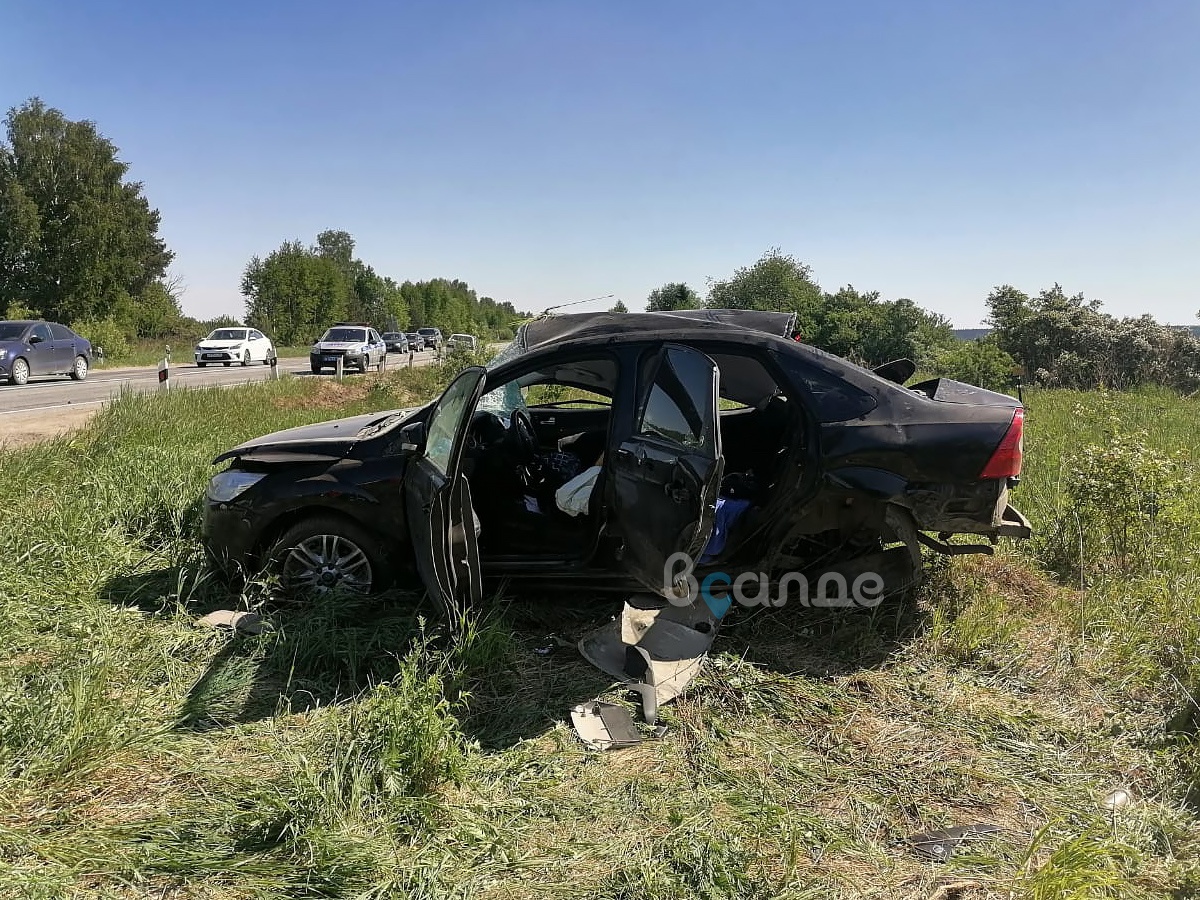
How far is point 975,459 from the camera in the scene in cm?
342

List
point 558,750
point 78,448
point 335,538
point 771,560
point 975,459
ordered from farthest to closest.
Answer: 1. point 78,448
2. point 335,538
3. point 771,560
4. point 975,459
5. point 558,750

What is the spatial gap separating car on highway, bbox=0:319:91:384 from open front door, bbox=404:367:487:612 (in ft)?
63.3

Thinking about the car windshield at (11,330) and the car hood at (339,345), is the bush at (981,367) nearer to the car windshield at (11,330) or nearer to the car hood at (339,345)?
the car hood at (339,345)

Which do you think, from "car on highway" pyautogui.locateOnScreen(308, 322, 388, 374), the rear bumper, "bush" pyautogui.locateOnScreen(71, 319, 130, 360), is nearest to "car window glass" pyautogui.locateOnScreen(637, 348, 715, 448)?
the rear bumper

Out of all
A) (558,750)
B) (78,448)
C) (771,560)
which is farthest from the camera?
(78,448)

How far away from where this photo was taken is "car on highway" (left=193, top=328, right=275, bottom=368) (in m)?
27.2

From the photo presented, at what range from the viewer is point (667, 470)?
Answer: 3.21 meters

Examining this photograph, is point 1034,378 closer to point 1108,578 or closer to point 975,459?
point 1108,578

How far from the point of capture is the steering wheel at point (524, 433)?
15.1ft

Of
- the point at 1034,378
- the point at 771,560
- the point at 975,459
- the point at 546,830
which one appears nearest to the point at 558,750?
the point at 546,830

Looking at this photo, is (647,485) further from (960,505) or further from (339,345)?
(339,345)

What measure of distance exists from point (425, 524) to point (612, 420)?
3.39ft

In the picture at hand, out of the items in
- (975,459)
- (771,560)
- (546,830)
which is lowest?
(546,830)

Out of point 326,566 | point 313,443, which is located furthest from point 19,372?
point 326,566
